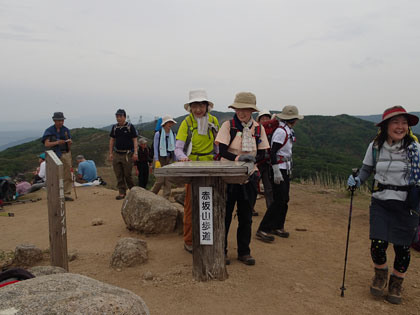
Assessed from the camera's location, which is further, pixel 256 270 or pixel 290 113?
pixel 290 113

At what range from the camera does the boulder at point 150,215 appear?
5484mm

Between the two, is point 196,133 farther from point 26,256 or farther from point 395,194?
point 26,256

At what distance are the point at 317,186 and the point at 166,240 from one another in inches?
296

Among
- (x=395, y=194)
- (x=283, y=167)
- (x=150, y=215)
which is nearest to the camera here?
(x=395, y=194)

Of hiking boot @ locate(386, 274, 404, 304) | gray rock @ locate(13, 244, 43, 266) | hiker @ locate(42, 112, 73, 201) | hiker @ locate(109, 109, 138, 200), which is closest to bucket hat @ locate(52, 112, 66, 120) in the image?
hiker @ locate(42, 112, 73, 201)

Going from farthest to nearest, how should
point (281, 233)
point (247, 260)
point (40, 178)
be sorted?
point (40, 178)
point (281, 233)
point (247, 260)

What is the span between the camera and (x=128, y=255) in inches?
161

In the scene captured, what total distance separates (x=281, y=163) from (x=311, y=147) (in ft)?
141

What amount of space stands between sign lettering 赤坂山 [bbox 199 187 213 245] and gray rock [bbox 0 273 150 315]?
62.6 inches

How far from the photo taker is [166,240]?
525 cm

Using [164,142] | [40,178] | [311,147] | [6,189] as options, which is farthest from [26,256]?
[311,147]

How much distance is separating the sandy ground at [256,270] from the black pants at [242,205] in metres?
0.28

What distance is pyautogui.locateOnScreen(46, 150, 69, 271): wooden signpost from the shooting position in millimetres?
3195

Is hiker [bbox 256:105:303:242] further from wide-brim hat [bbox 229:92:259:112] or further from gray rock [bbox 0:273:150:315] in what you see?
gray rock [bbox 0:273:150:315]
